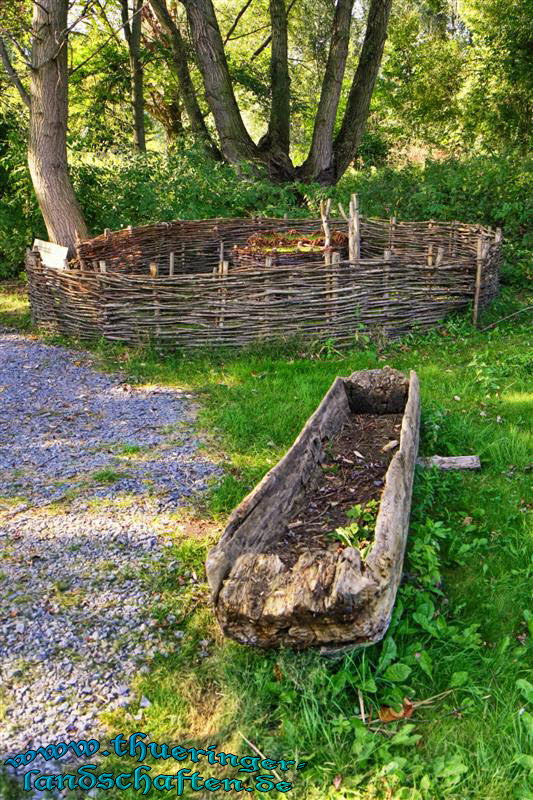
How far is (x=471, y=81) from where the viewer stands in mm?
18250

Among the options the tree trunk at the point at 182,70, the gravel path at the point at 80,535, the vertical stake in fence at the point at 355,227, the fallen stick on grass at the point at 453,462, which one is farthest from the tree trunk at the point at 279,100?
the fallen stick on grass at the point at 453,462

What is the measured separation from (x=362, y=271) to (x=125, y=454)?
144 inches

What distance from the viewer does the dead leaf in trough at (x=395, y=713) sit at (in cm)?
239

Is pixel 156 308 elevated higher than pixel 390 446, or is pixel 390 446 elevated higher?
pixel 156 308

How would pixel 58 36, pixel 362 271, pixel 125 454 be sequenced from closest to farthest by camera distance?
pixel 125 454
pixel 362 271
pixel 58 36

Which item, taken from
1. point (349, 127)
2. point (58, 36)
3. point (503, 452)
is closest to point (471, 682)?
point (503, 452)

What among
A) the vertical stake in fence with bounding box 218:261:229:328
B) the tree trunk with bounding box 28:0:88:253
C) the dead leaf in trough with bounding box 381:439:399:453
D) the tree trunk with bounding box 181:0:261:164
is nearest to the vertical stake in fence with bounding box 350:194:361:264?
the vertical stake in fence with bounding box 218:261:229:328

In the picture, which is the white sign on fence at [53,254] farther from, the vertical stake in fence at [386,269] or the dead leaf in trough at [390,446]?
the dead leaf in trough at [390,446]

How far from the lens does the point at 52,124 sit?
8.95 meters

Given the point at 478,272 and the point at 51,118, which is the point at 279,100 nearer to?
the point at 51,118

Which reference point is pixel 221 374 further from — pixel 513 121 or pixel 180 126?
pixel 513 121

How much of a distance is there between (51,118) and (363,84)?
24.6 ft

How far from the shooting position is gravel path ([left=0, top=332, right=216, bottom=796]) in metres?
2.58

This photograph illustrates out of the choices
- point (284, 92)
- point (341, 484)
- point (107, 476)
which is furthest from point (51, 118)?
point (341, 484)
